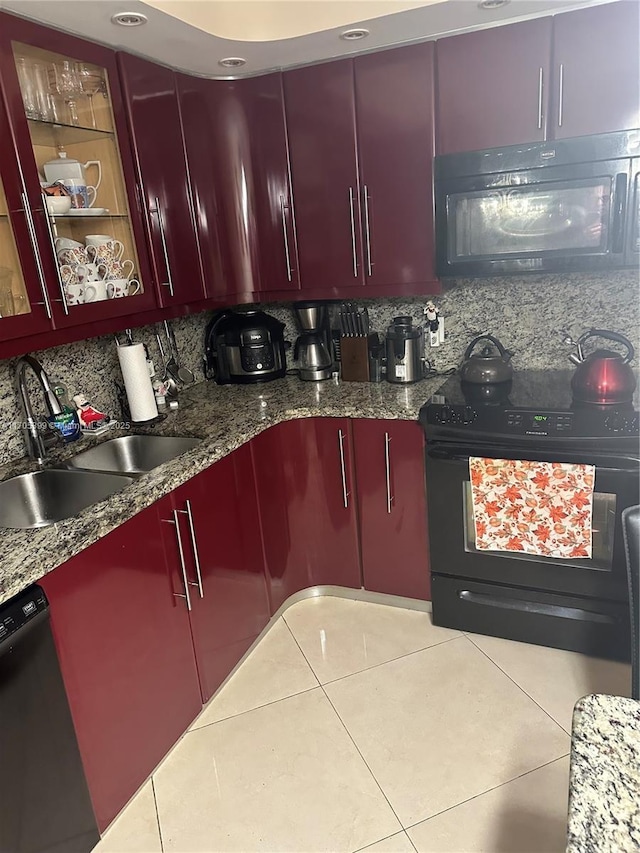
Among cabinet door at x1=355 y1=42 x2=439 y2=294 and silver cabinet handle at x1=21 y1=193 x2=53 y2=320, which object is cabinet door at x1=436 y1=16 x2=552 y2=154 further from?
silver cabinet handle at x1=21 y1=193 x2=53 y2=320

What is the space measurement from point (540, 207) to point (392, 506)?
1.19 meters

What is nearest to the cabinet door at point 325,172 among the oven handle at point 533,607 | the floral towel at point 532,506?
the floral towel at point 532,506

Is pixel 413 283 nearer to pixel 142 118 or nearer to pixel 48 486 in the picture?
pixel 142 118

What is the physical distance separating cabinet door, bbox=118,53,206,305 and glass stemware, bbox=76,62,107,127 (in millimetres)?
78

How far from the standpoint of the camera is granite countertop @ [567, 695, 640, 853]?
63 cm

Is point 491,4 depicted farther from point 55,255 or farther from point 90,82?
point 55,255

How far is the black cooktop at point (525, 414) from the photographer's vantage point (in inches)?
75.6

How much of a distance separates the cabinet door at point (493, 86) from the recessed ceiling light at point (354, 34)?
0.89 feet

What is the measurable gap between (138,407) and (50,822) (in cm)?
130

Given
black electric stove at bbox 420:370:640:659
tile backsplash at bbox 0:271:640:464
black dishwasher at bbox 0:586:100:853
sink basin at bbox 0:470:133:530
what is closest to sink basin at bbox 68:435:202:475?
sink basin at bbox 0:470:133:530

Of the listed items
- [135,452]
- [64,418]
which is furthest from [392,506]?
[64,418]

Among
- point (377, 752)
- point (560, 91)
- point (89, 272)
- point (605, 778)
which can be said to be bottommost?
point (377, 752)

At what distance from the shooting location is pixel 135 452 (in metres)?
2.18

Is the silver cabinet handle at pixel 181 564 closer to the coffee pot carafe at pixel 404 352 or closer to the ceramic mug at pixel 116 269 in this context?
the ceramic mug at pixel 116 269
